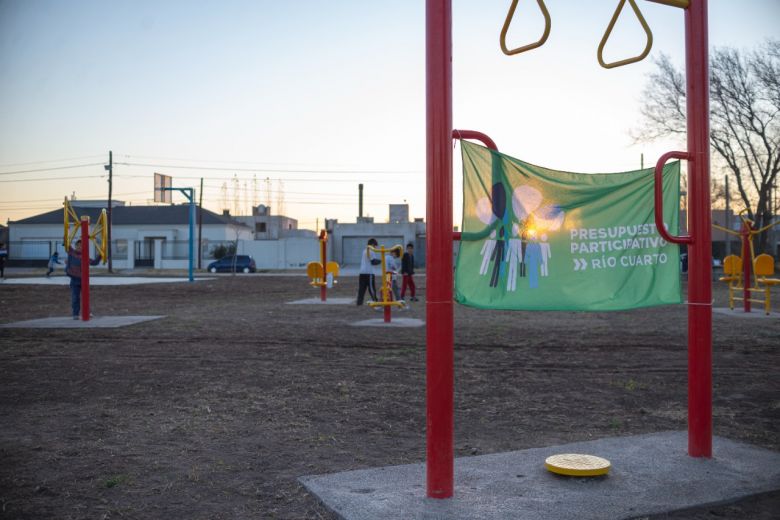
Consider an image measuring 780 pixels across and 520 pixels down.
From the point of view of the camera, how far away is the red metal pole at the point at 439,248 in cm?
396

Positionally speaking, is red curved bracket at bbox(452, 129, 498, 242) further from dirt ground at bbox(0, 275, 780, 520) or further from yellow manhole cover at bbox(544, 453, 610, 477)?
dirt ground at bbox(0, 275, 780, 520)

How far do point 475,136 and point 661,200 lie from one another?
4.33ft

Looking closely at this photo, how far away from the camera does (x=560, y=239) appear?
14.9 feet

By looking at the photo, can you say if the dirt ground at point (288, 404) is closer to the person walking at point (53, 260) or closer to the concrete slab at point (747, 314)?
the concrete slab at point (747, 314)

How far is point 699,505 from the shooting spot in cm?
391

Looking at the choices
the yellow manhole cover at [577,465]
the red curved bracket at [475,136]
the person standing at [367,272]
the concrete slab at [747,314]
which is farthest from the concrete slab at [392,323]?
the red curved bracket at [475,136]

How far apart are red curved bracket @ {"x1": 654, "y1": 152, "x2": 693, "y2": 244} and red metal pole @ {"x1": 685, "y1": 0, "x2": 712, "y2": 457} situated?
0.07 meters

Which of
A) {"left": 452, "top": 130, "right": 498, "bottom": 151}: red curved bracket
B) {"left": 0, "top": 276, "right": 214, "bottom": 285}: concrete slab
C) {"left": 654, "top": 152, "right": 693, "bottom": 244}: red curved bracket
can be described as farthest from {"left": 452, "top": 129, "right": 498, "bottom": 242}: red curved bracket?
{"left": 0, "top": 276, "right": 214, "bottom": 285}: concrete slab

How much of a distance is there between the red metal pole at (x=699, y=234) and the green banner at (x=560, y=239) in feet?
0.48

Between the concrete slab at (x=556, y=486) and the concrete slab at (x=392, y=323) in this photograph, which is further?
the concrete slab at (x=392, y=323)

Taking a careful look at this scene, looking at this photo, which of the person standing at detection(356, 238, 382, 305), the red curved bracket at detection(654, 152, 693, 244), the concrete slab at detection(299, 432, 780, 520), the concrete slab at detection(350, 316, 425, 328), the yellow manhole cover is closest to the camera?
the concrete slab at detection(299, 432, 780, 520)

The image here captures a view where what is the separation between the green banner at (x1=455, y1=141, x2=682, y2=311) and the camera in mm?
4340

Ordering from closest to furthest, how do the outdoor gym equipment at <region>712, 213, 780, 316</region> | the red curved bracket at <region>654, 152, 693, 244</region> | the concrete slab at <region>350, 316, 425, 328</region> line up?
the red curved bracket at <region>654, 152, 693, 244</region> → the concrete slab at <region>350, 316, 425, 328</region> → the outdoor gym equipment at <region>712, 213, 780, 316</region>

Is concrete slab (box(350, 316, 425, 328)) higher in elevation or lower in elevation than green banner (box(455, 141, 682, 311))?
lower
